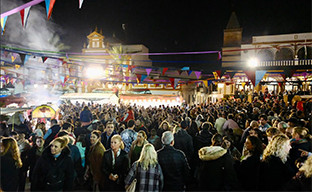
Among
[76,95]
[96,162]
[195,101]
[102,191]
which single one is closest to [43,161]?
[96,162]

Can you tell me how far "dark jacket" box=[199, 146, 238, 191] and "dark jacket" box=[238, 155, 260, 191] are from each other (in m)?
0.16

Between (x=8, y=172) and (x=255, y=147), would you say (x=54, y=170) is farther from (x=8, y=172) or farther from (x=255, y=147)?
(x=255, y=147)

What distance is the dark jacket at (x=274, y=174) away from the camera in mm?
3137

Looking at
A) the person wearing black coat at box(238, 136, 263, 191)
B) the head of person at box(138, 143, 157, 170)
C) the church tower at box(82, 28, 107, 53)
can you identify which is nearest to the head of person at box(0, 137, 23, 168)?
the head of person at box(138, 143, 157, 170)

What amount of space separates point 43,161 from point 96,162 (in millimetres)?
966

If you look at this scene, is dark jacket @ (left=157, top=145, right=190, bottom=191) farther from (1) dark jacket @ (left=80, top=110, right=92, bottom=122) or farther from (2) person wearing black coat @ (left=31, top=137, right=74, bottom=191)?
(1) dark jacket @ (left=80, top=110, right=92, bottom=122)

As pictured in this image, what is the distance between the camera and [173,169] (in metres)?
3.57

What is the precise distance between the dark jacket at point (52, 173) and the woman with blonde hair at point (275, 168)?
307cm

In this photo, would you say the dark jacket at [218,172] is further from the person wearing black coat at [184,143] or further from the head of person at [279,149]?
the person wearing black coat at [184,143]

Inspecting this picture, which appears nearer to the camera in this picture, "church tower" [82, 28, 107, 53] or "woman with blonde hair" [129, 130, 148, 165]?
"woman with blonde hair" [129, 130, 148, 165]

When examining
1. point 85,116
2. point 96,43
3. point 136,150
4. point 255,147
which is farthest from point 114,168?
point 96,43

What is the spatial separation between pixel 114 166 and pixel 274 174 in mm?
2648

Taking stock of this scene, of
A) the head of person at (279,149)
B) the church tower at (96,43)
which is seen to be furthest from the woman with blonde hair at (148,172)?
the church tower at (96,43)

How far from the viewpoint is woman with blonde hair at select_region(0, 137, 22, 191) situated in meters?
3.70
